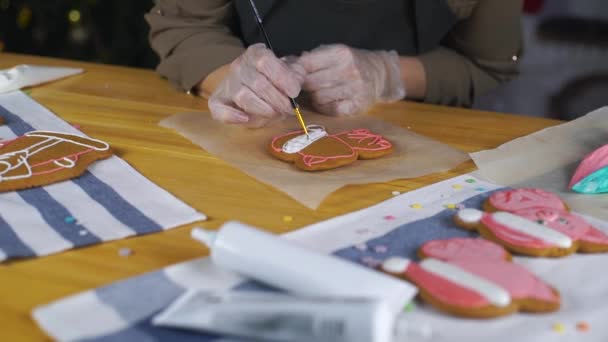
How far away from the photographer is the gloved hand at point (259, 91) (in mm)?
1042

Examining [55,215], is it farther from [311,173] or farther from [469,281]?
[469,281]

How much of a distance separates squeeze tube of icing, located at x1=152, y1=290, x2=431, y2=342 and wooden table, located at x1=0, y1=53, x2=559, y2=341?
11 cm

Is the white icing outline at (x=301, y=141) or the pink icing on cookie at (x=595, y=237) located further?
the white icing outline at (x=301, y=141)

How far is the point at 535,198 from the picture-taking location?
2.46ft

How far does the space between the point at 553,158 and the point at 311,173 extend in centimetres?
33

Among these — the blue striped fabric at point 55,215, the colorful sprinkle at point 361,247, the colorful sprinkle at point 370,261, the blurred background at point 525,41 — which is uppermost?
the blue striped fabric at point 55,215

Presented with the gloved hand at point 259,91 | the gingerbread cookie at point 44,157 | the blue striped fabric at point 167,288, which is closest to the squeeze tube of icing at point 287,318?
the blue striped fabric at point 167,288

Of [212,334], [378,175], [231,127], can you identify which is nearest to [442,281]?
[212,334]

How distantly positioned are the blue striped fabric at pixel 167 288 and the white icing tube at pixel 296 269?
0.03 meters

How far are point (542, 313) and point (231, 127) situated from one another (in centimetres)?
60

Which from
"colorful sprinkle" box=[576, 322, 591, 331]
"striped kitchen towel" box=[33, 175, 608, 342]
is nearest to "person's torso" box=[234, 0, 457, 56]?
"striped kitchen towel" box=[33, 175, 608, 342]

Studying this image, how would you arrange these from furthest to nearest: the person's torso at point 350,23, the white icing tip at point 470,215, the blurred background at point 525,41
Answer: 1. the blurred background at point 525,41
2. the person's torso at point 350,23
3. the white icing tip at point 470,215

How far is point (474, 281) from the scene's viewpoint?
572 mm

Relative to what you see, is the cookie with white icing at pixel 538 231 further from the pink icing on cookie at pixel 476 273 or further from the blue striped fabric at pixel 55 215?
the blue striped fabric at pixel 55 215
